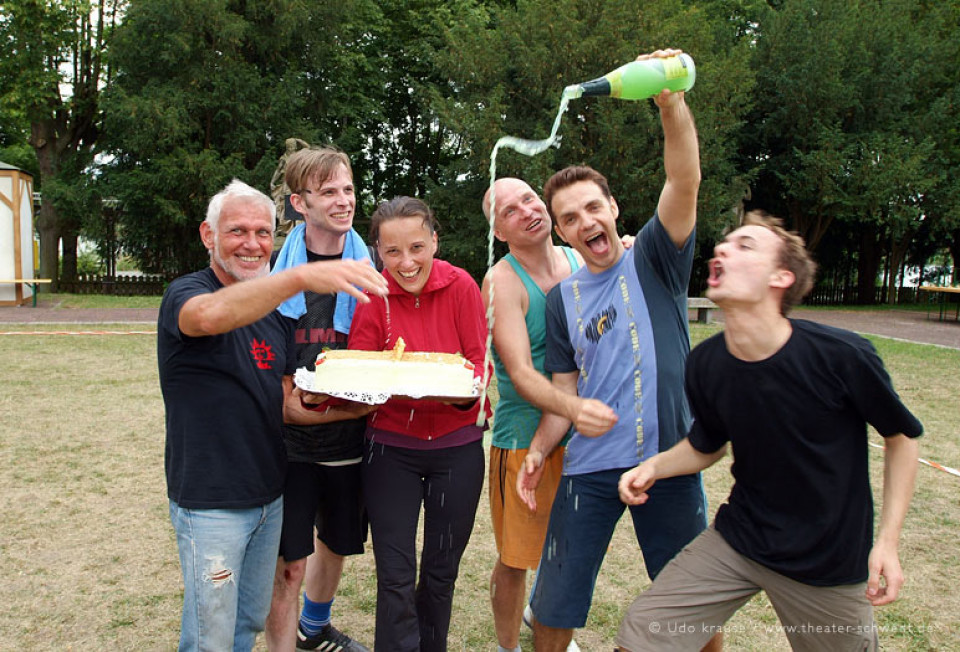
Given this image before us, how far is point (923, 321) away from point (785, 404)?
22412 millimetres

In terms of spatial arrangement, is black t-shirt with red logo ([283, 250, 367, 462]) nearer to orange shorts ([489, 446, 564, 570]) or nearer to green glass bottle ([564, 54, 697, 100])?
orange shorts ([489, 446, 564, 570])

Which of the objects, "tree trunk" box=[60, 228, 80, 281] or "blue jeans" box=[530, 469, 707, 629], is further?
"tree trunk" box=[60, 228, 80, 281]

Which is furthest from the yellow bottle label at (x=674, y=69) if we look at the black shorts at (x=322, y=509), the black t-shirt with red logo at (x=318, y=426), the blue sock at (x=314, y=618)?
the blue sock at (x=314, y=618)

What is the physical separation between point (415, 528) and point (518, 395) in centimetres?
78

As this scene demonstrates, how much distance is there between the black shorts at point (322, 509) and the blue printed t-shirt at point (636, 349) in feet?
3.30

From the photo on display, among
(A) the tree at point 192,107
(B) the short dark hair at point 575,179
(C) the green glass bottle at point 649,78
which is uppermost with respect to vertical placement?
(A) the tree at point 192,107

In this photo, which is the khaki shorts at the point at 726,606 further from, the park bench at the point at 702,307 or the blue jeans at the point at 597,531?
the park bench at the point at 702,307

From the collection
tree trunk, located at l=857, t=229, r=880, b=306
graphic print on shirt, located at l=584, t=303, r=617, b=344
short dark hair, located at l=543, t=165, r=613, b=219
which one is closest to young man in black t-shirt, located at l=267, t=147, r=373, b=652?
short dark hair, located at l=543, t=165, r=613, b=219

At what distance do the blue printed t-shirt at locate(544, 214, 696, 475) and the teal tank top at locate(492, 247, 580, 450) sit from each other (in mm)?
294

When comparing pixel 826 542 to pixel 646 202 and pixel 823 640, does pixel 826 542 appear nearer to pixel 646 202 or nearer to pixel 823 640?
pixel 823 640

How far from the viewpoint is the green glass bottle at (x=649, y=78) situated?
2.63 m

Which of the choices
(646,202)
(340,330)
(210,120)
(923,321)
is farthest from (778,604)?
(210,120)

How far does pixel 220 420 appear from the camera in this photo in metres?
2.59

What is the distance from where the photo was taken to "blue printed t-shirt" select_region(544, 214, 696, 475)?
291cm
